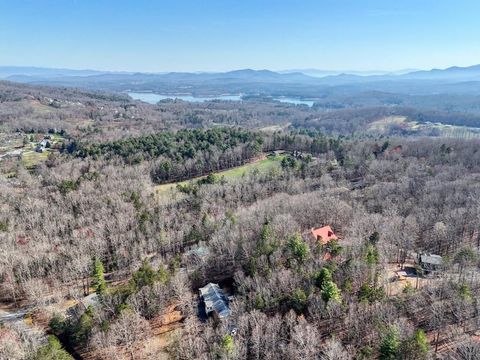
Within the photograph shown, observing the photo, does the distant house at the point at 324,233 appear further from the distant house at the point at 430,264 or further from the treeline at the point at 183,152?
the treeline at the point at 183,152

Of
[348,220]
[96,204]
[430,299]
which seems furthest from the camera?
[96,204]

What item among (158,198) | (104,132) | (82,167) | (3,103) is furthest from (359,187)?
(3,103)

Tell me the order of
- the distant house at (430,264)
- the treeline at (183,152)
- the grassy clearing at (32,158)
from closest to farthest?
the distant house at (430,264) → the treeline at (183,152) → the grassy clearing at (32,158)

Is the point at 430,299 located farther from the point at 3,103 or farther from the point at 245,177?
the point at 3,103

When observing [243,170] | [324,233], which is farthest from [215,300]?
[243,170]

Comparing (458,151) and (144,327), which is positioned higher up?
(458,151)

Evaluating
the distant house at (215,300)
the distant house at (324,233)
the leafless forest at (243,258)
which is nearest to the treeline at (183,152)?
the leafless forest at (243,258)

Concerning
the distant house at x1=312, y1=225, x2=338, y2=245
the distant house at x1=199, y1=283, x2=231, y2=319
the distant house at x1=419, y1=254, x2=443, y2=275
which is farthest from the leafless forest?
the distant house at x1=312, y1=225, x2=338, y2=245

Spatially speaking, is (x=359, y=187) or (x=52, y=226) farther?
(x=359, y=187)
